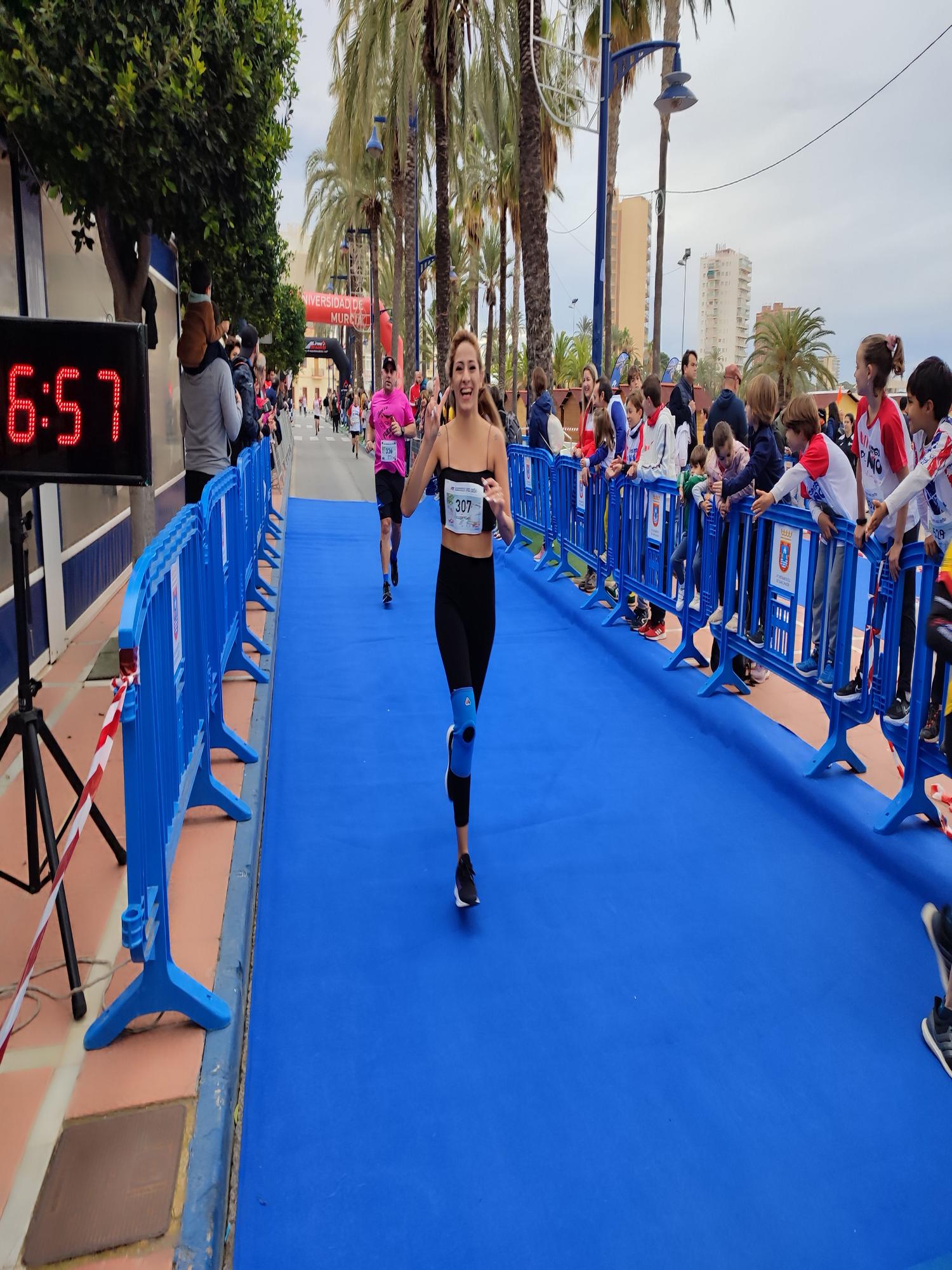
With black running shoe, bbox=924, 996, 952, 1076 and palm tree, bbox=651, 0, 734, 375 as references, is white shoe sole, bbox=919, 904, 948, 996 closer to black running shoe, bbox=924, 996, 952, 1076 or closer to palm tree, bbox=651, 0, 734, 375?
black running shoe, bbox=924, 996, 952, 1076

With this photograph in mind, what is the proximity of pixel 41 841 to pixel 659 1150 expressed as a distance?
293 cm

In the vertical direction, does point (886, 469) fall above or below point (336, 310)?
below

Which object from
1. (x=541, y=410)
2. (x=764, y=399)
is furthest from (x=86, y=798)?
(x=541, y=410)

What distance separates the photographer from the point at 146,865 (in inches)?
108

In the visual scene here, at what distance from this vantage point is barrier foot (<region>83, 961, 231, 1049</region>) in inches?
116

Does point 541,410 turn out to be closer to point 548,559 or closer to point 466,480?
point 548,559

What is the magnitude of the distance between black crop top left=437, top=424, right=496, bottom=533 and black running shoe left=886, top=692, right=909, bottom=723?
2192mm

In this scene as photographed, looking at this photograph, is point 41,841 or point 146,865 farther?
point 41,841

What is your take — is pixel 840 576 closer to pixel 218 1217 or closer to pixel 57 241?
pixel 218 1217

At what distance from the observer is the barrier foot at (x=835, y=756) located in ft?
16.9

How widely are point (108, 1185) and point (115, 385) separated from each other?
249cm

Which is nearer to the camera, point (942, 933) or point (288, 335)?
point (942, 933)

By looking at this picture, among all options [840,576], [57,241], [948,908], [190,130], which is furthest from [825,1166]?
[57,241]

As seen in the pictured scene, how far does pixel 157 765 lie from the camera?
285 cm
